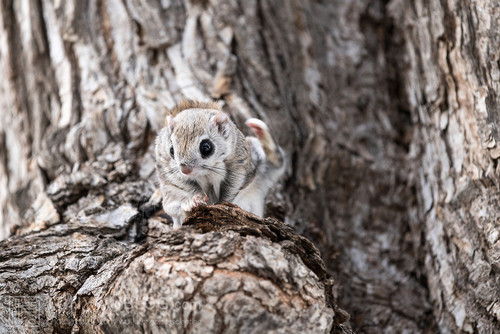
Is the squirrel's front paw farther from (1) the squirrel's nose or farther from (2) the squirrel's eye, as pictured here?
(2) the squirrel's eye

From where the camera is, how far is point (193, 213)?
3336 millimetres

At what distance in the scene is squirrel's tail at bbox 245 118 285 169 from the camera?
13.7ft

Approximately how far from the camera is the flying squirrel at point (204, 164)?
360cm

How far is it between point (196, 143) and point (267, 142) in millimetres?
747

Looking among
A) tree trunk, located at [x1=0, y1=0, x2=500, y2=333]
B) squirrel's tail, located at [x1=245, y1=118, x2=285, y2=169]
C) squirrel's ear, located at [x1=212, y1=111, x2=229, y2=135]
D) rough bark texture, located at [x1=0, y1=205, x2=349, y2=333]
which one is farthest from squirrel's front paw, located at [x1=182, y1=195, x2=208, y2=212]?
squirrel's tail, located at [x1=245, y1=118, x2=285, y2=169]

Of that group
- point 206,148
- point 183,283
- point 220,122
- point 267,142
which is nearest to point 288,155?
point 267,142

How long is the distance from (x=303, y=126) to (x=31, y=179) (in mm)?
2320

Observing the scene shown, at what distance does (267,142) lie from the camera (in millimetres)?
4207

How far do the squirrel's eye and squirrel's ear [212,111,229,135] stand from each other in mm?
167

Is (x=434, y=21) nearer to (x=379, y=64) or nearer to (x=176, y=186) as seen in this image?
(x=379, y=64)

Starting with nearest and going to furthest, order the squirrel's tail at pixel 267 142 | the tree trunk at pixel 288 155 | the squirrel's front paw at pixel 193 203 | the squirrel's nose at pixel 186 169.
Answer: the tree trunk at pixel 288 155 < the squirrel's front paw at pixel 193 203 < the squirrel's nose at pixel 186 169 < the squirrel's tail at pixel 267 142

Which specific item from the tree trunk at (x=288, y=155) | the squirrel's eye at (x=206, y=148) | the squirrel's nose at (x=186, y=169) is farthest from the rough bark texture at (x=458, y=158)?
the squirrel's nose at (x=186, y=169)

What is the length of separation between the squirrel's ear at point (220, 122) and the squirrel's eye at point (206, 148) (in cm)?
17

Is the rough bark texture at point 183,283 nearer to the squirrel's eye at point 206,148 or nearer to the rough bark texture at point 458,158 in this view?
the squirrel's eye at point 206,148
